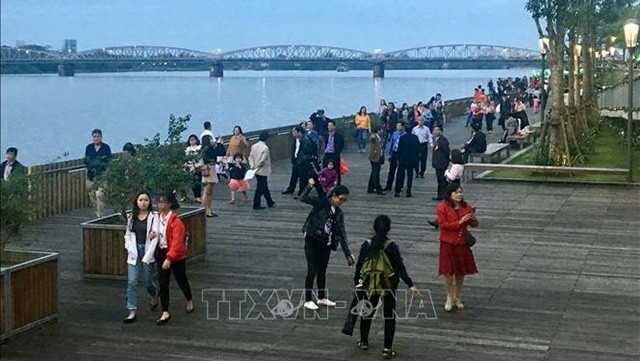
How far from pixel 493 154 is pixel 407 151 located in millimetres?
6735

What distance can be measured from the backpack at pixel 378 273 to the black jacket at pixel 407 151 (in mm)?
11585

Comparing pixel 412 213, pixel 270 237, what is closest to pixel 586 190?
pixel 412 213

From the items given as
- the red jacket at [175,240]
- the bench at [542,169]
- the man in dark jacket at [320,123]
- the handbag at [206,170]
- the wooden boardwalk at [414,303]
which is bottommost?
the wooden boardwalk at [414,303]

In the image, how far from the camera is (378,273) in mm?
9219

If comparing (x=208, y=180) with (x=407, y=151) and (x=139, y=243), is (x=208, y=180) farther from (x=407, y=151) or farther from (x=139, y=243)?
(x=139, y=243)

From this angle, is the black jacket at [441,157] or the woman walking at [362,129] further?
the woman walking at [362,129]

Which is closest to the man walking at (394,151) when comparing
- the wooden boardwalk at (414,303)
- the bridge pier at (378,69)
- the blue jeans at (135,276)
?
the wooden boardwalk at (414,303)

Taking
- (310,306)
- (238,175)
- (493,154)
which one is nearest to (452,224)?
(310,306)

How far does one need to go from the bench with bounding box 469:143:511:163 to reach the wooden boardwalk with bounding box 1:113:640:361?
6795 mm

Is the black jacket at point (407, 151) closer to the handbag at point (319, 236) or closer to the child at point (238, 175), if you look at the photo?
the child at point (238, 175)

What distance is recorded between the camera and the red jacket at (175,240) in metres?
10.6

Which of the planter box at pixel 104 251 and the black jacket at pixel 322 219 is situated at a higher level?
the black jacket at pixel 322 219

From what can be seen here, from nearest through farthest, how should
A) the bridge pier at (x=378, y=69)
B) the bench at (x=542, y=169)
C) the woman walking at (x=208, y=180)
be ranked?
the woman walking at (x=208, y=180) → the bench at (x=542, y=169) → the bridge pier at (x=378, y=69)

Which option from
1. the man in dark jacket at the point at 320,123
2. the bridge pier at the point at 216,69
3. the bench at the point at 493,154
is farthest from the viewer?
the bridge pier at the point at 216,69
